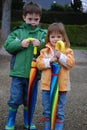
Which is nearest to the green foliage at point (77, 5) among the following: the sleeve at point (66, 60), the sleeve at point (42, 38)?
the sleeve at point (42, 38)

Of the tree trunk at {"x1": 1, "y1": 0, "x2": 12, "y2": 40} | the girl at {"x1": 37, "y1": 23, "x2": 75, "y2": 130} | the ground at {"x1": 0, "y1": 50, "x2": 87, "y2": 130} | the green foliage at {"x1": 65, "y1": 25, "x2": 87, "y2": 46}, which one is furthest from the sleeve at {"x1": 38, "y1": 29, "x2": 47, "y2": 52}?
the green foliage at {"x1": 65, "y1": 25, "x2": 87, "y2": 46}

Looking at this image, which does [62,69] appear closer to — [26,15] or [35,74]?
[35,74]

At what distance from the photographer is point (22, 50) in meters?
4.83

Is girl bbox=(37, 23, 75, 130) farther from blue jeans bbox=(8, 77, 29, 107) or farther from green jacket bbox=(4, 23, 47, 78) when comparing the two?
blue jeans bbox=(8, 77, 29, 107)

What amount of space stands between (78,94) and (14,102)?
2.93 meters

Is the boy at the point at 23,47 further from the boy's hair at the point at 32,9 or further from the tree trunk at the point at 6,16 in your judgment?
the tree trunk at the point at 6,16

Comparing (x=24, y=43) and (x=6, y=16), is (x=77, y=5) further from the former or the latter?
(x=24, y=43)

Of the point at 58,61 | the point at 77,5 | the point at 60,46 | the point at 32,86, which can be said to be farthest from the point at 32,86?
the point at 77,5

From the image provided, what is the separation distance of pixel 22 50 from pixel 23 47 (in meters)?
0.08

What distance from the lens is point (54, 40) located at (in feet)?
15.2

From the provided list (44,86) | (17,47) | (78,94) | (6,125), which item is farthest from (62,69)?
(78,94)

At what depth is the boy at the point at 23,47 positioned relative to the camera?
477 cm

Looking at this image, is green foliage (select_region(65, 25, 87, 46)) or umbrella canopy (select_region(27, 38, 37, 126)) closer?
umbrella canopy (select_region(27, 38, 37, 126))

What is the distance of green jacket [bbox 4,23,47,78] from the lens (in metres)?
4.80
